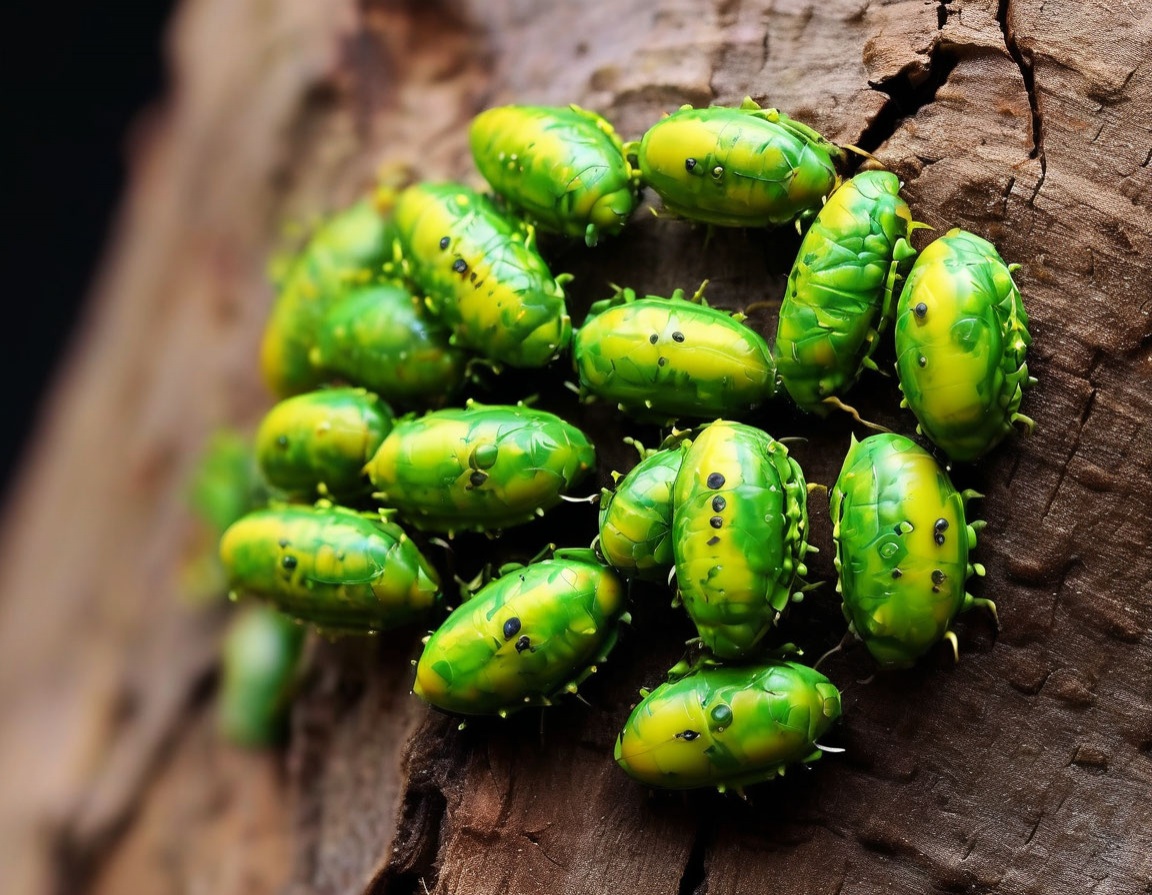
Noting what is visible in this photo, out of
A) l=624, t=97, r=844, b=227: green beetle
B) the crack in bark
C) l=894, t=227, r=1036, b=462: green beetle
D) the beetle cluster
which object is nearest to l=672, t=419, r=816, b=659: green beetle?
the beetle cluster

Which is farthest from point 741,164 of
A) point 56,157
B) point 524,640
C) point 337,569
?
point 56,157

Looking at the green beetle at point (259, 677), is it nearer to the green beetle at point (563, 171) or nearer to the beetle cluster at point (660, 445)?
the beetle cluster at point (660, 445)

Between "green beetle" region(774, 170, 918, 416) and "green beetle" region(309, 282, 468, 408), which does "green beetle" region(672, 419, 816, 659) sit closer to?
"green beetle" region(774, 170, 918, 416)

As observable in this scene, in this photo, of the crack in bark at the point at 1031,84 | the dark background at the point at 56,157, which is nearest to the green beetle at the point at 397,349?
the crack in bark at the point at 1031,84

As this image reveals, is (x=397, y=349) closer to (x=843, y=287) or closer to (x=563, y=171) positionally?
(x=563, y=171)

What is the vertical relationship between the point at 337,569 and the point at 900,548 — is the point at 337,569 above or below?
below

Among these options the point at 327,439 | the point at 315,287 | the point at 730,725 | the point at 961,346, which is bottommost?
the point at 730,725
